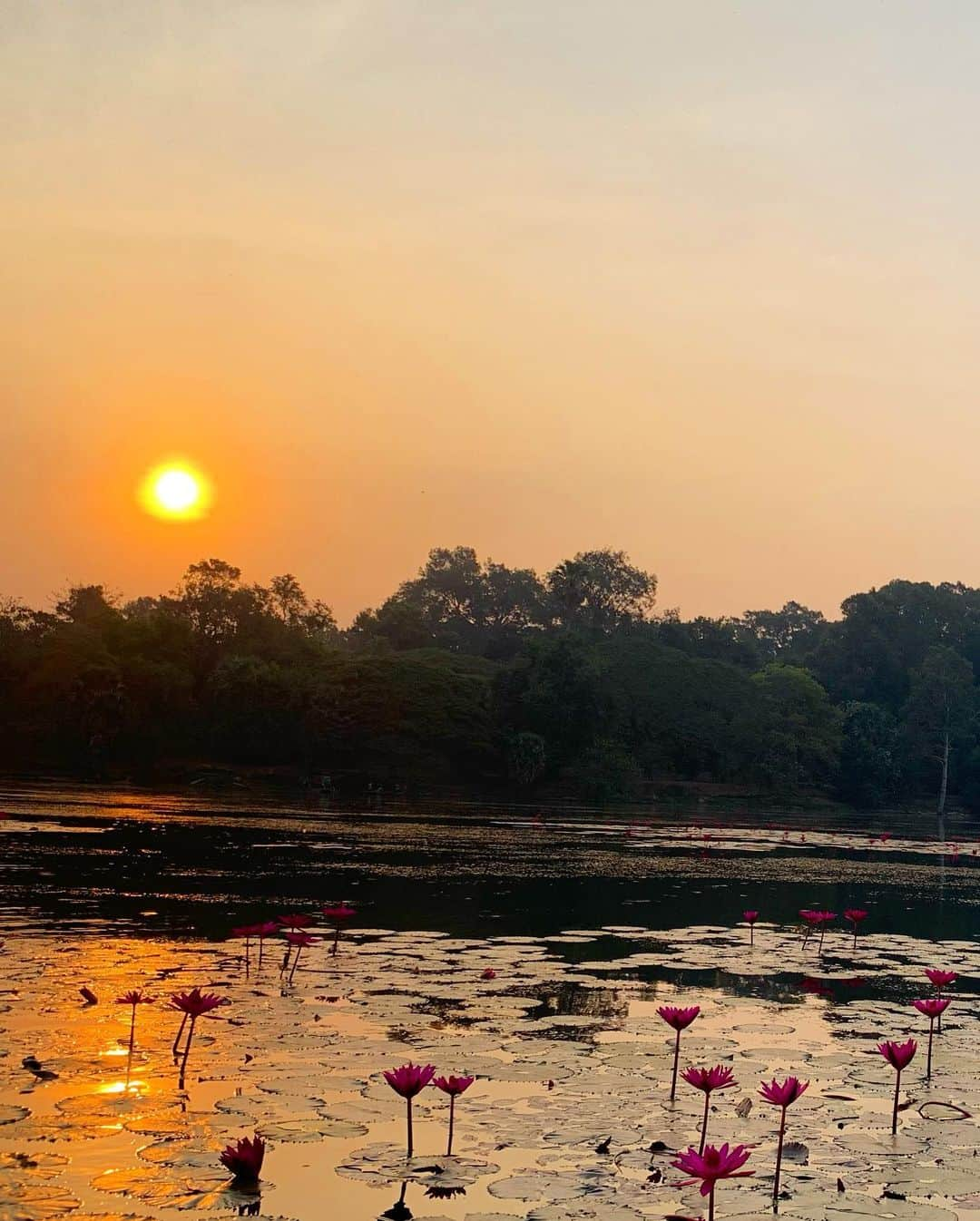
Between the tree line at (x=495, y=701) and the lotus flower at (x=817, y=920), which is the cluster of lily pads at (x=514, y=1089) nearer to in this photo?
the lotus flower at (x=817, y=920)

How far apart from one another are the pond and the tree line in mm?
66899

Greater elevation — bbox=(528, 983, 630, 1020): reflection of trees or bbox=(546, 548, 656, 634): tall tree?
bbox=(546, 548, 656, 634): tall tree

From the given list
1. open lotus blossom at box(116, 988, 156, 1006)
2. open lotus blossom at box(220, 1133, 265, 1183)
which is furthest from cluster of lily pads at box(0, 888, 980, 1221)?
open lotus blossom at box(116, 988, 156, 1006)

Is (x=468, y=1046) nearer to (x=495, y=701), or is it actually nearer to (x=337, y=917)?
(x=337, y=917)

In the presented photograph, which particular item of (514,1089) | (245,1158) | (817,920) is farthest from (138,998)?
(817,920)

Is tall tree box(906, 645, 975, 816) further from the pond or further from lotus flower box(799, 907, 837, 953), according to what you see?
lotus flower box(799, 907, 837, 953)

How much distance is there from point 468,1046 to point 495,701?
93.4 m

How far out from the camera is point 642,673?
126m

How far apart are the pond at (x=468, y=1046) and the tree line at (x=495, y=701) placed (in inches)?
2634

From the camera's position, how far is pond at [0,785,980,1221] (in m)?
7.26

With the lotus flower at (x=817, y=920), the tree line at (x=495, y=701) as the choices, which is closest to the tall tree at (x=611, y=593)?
the tree line at (x=495, y=701)

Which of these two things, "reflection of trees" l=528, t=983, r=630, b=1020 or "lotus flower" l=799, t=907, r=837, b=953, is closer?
"reflection of trees" l=528, t=983, r=630, b=1020

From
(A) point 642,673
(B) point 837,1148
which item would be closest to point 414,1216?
(B) point 837,1148

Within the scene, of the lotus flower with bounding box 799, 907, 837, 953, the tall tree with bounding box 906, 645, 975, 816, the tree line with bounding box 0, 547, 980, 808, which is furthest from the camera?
the tall tree with bounding box 906, 645, 975, 816
